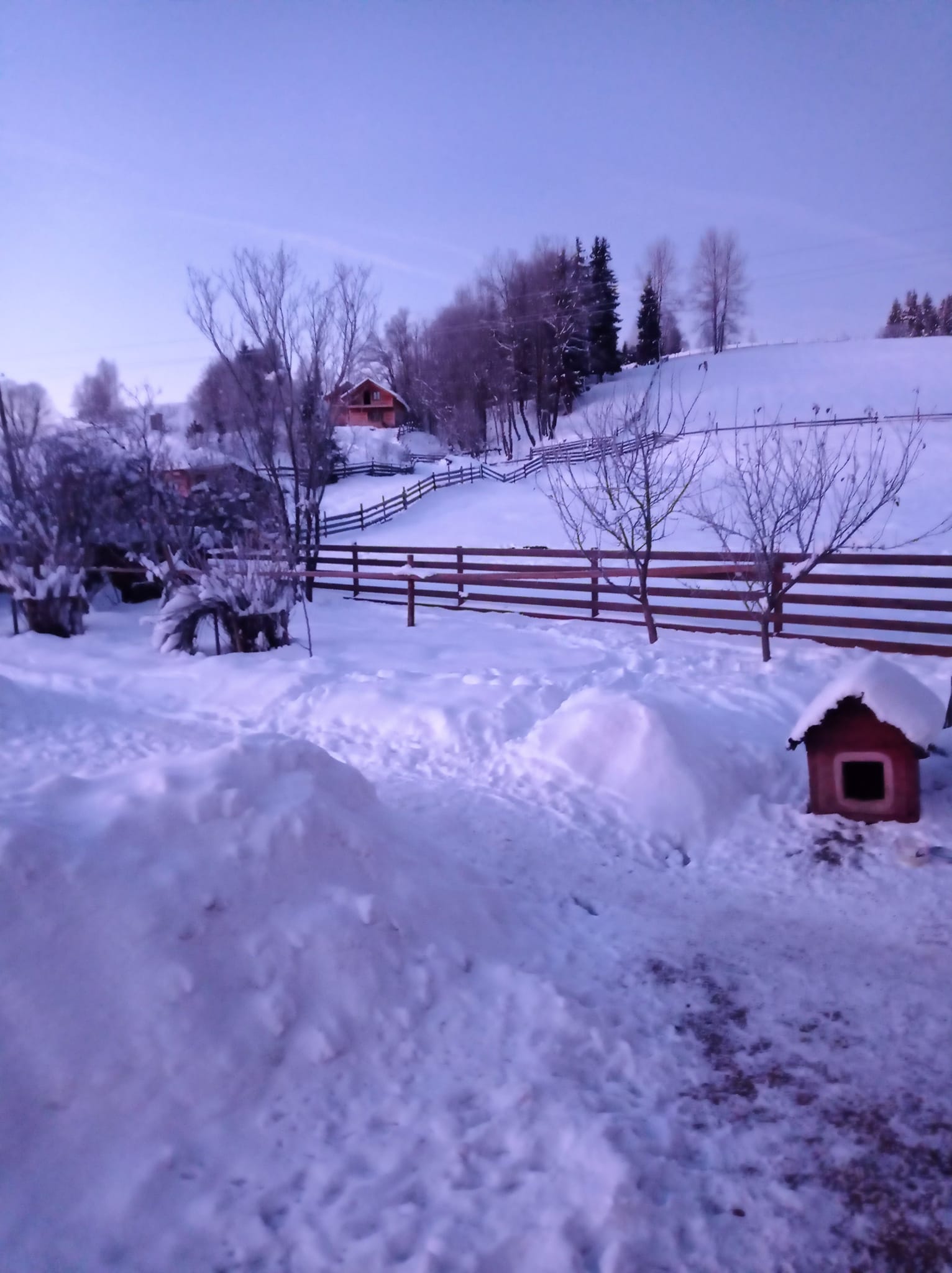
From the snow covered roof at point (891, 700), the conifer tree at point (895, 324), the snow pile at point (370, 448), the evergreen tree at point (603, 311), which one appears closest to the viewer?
the snow covered roof at point (891, 700)

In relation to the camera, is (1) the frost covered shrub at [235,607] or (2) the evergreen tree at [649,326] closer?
(1) the frost covered shrub at [235,607]

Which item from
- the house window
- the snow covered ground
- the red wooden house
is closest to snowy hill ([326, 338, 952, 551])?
the house window

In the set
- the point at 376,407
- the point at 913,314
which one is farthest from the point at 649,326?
the point at 913,314

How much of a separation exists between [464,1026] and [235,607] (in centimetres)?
801

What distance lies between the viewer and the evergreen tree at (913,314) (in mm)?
85044

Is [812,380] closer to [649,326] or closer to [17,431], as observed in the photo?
[649,326]

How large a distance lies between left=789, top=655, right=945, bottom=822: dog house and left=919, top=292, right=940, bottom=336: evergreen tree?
86.7 m

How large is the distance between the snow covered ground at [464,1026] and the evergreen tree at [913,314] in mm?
92583

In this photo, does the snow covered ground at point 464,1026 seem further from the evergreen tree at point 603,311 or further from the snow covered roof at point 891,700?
the evergreen tree at point 603,311

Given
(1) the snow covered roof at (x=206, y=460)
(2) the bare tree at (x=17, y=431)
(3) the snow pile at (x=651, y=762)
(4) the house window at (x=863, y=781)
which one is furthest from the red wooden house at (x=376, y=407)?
(4) the house window at (x=863, y=781)

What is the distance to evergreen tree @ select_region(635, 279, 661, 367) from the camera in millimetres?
68438

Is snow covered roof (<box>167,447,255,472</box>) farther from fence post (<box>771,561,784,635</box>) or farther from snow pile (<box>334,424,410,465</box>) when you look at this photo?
snow pile (<box>334,424,410,465</box>)

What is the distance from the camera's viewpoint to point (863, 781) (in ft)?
19.1

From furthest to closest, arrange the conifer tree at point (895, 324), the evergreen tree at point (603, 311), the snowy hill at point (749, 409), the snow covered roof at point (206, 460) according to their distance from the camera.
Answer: the conifer tree at point (895, 324) < the evergreen tree at point (603, 311) < the snowy hill at point (749, 409) < the snow covered roof at point (206, 460)
